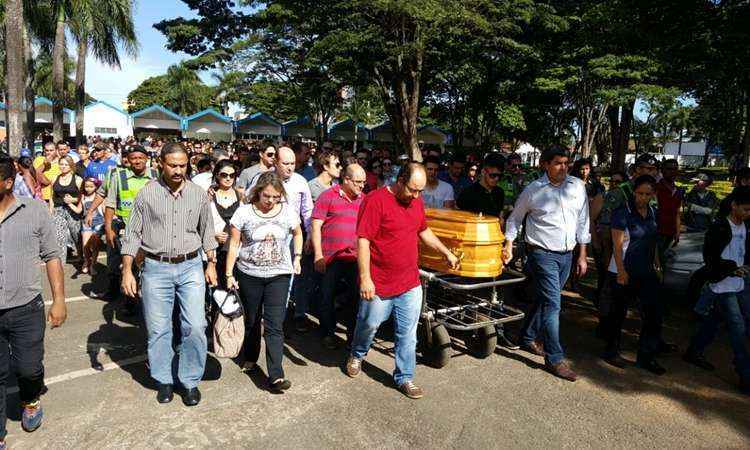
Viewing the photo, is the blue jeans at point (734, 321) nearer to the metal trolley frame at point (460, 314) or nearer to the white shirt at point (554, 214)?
the white shirt at point (554, 214)

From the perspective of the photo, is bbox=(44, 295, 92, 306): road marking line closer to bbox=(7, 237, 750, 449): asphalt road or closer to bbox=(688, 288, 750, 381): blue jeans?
bbox=(7, 237, 750, 449): asphalt road

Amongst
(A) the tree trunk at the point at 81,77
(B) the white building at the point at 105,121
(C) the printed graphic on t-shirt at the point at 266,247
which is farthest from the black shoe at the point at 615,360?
(B) the white building at the point at 105,121

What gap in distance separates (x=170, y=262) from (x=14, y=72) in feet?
36.8

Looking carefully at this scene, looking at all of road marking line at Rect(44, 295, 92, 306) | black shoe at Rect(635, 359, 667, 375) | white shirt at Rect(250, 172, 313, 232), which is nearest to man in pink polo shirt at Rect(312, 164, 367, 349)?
white shirt at Rect(250, 172, 313, 232)

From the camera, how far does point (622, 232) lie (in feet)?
15.4

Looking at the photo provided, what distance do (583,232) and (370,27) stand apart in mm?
12580

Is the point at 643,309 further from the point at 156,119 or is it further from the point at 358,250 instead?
the point at 156,119

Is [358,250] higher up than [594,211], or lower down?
lower down

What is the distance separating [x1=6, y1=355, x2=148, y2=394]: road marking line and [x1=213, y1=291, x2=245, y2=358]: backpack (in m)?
1.18

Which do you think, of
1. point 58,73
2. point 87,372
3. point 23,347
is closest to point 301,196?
point 87,372

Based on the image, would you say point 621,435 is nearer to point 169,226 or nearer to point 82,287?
point 169,226

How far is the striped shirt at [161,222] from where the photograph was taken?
374cm

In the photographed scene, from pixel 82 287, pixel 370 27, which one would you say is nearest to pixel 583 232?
pixel 82 287

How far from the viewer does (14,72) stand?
12.0 metres
